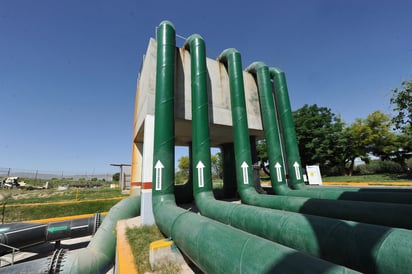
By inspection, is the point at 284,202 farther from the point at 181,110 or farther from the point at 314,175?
the point at 314,175

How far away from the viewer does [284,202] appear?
471 centimetres

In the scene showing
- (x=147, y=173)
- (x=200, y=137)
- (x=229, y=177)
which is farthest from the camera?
(x=229, y=177)

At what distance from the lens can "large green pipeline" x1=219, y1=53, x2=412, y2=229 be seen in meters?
2.98

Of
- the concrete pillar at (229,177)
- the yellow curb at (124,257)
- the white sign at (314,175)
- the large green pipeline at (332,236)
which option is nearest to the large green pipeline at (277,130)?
the concrete pillar at (229,177)

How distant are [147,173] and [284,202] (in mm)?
4350

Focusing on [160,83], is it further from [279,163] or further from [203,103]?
[279,163]

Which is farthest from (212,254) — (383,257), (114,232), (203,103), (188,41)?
(188,41)

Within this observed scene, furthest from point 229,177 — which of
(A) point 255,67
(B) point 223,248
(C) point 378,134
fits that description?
(C) point 378,134

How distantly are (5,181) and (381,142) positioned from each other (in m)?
54.8

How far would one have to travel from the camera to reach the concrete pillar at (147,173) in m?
5.43

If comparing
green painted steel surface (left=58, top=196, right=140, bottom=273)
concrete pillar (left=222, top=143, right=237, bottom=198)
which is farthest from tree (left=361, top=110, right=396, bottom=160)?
green painted steel surface (left=58, top=196, right=140, bottom=273)

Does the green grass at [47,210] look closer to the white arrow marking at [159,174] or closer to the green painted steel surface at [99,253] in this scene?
the green painted steel surface at [99,253]

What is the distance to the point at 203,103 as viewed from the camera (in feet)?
22.0

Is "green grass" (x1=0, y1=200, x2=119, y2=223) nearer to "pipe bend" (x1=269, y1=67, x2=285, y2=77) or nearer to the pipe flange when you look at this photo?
the pipe flange
